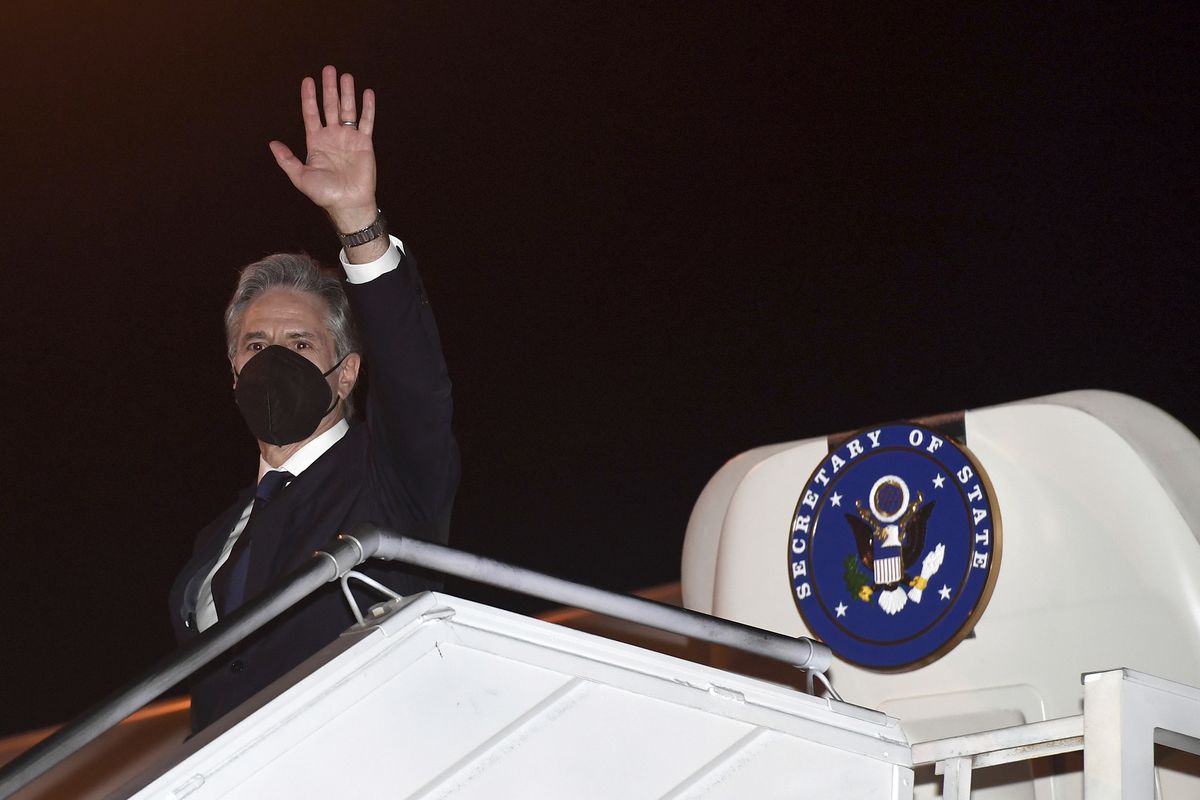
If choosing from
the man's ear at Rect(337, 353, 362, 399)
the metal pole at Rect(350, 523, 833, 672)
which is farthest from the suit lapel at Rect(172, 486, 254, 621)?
the metal pole at Rect(350, 523, 833, 672)

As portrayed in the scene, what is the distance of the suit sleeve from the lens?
1898 mm

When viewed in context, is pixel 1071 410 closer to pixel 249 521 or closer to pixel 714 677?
pixel 714 677

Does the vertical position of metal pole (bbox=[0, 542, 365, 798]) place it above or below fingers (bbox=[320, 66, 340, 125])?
below

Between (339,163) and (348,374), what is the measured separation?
0.47 metres

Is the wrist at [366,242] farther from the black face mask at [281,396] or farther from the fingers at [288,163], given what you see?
the black face mask at [281,396]

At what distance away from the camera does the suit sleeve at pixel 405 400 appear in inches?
74.7

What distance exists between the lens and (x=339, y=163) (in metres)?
2.01

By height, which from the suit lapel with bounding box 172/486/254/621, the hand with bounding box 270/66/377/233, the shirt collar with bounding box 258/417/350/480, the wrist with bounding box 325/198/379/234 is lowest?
the suit lapel with bounding box 172/486/254/621

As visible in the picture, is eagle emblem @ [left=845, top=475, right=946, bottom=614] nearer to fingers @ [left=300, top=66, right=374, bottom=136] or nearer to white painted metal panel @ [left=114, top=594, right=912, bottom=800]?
white painted metal panel @ [left=114, top=594, right=912, bottom=800]

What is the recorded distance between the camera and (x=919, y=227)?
593 cm

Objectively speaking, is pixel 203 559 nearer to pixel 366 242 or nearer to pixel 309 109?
pixel 366 242

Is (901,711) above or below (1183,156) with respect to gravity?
below

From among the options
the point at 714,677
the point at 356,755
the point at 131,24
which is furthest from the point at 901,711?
the point at 131,24

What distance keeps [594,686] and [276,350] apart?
948 millimetres
